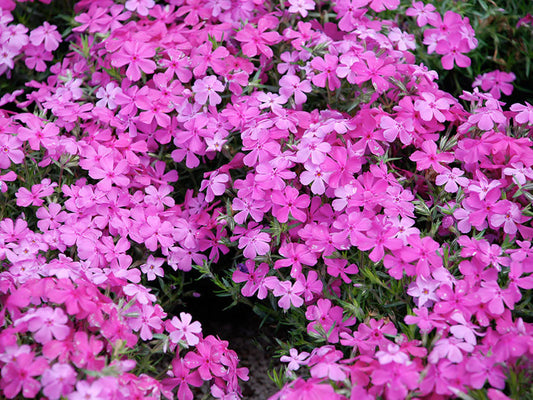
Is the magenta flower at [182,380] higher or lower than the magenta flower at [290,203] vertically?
lower

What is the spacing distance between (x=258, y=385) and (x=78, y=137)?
4.17 ft

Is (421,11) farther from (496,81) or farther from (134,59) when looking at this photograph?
(134,59)

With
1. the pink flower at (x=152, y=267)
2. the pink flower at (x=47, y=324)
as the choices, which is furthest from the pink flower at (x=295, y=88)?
the pink flower at (x=47, y=324)

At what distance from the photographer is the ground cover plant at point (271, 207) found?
1.64m

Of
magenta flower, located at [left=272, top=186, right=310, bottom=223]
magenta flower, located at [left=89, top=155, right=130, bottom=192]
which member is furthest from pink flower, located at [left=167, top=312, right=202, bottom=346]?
magenta flower, located at [left=89, top=155, right=130, bottom=192]

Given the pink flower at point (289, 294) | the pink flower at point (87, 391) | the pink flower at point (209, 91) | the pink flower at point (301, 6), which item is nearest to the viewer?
the pink flower at point (87, 391)

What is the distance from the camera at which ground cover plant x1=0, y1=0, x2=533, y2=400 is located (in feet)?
5.37

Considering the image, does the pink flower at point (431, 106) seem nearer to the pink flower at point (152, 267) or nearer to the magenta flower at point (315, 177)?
the magenta flower at point (315, 177)

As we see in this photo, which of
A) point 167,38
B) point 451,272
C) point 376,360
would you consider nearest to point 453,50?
point 451,272

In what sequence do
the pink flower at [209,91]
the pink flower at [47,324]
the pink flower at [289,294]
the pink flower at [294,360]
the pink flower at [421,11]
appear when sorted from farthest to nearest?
the pink flower at [421,11] → the pink flower at [209,91] → the pink flower at [289,294] → the pink flower at [294,360] → the pink flower at [47,324]

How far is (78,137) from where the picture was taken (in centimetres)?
235

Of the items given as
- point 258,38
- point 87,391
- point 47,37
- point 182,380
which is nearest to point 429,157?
point 258,38

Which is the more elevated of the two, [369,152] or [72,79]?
[72,79]

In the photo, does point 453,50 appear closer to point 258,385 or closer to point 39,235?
point 258,385
